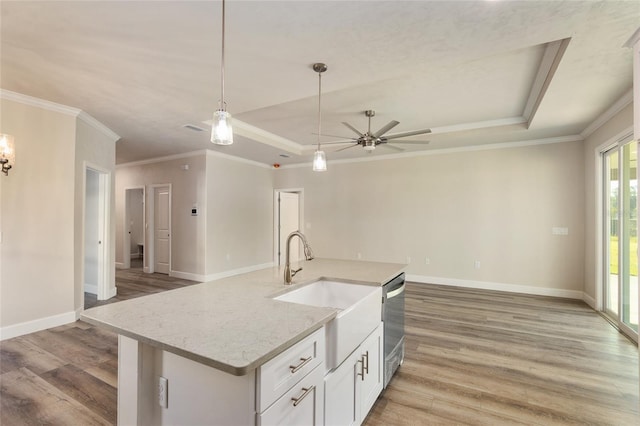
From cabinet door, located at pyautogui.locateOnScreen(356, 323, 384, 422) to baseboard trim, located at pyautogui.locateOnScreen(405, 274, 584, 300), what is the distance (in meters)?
4.01

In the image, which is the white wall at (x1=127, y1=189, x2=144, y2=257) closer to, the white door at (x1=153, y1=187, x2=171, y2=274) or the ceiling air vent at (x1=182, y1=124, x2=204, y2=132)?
the white door at (x1=153, y1=187, x2=171, y2=274)

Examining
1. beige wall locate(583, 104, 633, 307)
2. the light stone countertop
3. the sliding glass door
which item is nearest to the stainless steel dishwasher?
the light stone countertop

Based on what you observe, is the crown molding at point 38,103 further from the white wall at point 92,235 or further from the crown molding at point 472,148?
the crown molding at point 472,148

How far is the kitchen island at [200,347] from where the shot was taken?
3.25ft

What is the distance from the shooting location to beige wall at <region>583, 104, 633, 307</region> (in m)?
3.98

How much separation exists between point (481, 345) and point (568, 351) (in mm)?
803

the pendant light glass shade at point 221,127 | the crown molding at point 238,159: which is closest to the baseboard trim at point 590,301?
the pendant light glass shade at point 221,127

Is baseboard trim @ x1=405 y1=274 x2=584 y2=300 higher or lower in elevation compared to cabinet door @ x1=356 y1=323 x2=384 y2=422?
lower

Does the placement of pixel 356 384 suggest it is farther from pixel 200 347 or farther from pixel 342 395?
pixel 200 347

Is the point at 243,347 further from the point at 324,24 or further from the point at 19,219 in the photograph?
the point at 19,219

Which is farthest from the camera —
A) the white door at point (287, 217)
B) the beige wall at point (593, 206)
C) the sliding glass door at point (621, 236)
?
the white door at point (287, 217)

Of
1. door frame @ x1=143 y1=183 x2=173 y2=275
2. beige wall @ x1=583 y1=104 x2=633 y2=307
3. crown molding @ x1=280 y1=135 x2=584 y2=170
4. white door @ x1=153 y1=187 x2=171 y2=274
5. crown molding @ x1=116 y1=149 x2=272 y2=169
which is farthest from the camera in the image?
door frame @ x1=143 y1=183 x2=173 y2=275

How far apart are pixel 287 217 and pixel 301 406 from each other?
6525mm

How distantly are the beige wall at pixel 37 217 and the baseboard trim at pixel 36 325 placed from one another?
4cm
